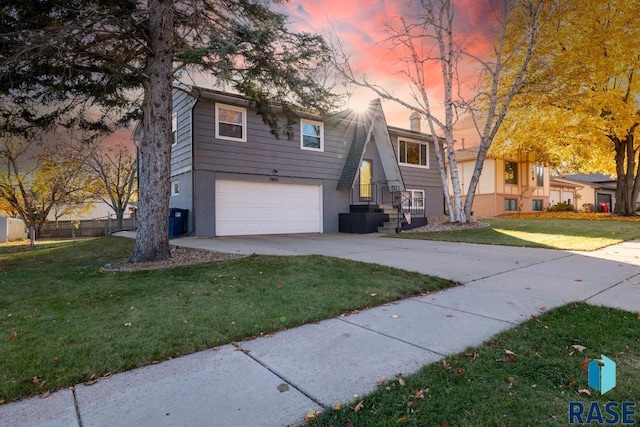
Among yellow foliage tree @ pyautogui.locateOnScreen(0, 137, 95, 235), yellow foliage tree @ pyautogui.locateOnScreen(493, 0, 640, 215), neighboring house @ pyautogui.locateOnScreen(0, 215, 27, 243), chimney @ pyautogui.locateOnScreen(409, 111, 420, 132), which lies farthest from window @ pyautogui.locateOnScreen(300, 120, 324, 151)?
neighboring house @ pyautogui.locateOnScreen(0, 215, 27, 243)

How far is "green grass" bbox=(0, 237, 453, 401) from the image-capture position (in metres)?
2.85

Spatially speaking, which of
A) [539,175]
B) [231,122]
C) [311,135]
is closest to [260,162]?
[231,122]

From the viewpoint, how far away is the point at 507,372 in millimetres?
2543

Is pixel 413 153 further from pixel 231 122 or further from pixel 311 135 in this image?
pixel 231 122

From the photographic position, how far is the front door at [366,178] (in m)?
16.4

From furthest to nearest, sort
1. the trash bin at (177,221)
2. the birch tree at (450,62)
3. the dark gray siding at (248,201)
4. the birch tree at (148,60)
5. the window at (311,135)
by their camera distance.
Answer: the window at (311,135)
the birch tree at (450,62)
the trash bin at (177,221)
the dark gray siding at (248,201)
the birch tree at (148,60)

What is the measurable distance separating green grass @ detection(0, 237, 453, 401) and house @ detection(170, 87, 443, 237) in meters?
5.75

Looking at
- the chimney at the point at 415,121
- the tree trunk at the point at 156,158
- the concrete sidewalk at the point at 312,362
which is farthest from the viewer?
the chimney at the point at 415,121

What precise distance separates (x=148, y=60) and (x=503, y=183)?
24.2 m

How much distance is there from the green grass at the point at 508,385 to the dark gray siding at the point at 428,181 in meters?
14.8

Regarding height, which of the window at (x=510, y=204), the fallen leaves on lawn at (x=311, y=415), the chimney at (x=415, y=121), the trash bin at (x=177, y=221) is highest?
the chimney at (x=415, y=121)

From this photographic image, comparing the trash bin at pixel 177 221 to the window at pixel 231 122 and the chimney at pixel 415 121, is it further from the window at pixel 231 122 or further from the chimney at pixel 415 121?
the chimney at pixel 415 121

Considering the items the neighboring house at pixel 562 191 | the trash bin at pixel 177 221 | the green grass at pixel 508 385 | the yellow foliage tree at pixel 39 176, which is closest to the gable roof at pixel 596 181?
the neighboring house at pixel 562 191

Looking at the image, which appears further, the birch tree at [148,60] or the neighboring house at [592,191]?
the neighboring house at [592,191]
